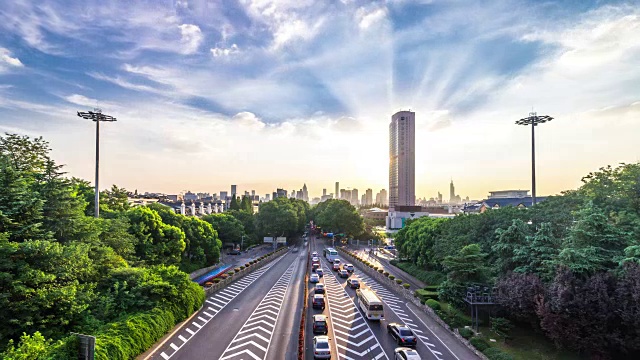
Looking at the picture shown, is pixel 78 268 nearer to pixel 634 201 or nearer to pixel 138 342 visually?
pixel 138 342

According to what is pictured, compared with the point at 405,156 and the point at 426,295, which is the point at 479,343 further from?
the point at 405,156

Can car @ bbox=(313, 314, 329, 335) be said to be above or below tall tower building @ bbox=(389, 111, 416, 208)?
below

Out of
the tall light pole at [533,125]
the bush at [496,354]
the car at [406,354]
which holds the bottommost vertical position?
the bush at [496,354]

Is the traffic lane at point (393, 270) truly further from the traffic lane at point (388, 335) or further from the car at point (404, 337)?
the car at point (404, 337)

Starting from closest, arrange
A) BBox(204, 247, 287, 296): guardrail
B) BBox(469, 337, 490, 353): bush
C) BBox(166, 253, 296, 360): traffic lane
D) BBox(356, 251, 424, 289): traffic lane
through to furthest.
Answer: BBox(166, 253, 296, 360): traffic lane
BBox(469, 337, 490, 353): bush
BBox(204, 247, 287, 296): guardrail
BBox(356, 251, 424, 289): traffic lane

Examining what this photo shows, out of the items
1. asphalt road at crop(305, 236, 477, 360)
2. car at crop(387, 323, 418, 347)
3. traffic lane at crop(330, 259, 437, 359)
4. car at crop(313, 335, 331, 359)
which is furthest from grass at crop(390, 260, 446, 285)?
car at crop(313, 335, 331, 359)

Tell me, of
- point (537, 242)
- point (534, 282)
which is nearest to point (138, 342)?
point (534, 282)

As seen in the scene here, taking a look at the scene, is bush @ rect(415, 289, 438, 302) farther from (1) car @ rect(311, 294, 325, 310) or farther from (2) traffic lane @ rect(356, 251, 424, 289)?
(1) car @ rect(311, 294, 325, 310)

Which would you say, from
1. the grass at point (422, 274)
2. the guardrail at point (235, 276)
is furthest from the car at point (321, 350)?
the grass at point (422, 274)

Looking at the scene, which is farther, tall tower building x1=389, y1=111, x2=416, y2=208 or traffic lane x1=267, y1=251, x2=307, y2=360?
tall tower building x1=389, y1=111, x2=416, y2=208
